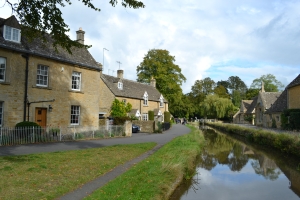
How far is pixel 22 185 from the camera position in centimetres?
753

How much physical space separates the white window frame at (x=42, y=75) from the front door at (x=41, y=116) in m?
2.02

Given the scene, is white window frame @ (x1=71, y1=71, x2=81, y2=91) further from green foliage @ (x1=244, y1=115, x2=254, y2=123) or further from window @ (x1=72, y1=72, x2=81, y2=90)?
green foliage @ (x1=244, y1=115, x2=254, y2=123)

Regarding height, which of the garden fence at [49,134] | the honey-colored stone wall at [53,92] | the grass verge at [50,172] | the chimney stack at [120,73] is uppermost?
the chimney stack at [120,73]

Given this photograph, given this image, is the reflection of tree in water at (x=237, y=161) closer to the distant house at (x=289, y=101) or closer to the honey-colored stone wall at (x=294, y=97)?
the honey-colored stone wall at (x=294, y=97)

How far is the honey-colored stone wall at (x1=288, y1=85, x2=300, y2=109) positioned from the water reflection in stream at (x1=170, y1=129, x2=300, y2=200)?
15.4 meters

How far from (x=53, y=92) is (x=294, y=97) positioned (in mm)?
28941

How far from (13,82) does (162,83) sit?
41284 millimetres

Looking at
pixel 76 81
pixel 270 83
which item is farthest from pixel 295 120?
pixel 270 83

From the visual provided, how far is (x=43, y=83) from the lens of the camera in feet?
68.1

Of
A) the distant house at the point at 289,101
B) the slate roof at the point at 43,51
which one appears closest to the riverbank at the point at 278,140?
the distant house at the point at 289,101

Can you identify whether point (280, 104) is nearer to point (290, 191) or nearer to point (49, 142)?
point (290, 191)

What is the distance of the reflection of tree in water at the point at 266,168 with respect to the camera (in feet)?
45.8

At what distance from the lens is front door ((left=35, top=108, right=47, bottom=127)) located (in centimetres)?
2019

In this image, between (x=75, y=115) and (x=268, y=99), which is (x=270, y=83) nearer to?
(x=268, y=99)
